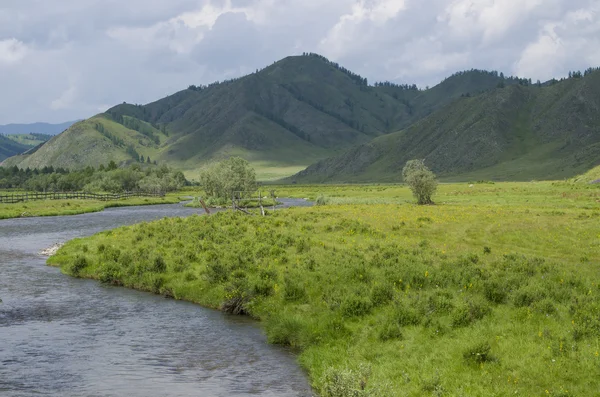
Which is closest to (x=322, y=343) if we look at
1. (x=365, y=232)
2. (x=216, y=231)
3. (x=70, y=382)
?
(x=70, y=382)

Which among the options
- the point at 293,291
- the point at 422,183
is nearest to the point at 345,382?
the point at 293,291

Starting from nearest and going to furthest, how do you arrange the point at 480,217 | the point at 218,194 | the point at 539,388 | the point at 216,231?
the point at 539,388 → the point at 216,231 → the point at 480,217 → the point at 218,194

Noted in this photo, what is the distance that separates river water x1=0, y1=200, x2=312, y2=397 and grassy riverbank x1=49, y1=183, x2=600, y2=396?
1513mm

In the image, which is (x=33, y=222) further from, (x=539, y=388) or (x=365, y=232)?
(x=539, y=388)

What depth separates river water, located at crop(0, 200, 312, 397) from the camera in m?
20.5

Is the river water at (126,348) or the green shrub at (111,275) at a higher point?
the green shrub at (111,275)

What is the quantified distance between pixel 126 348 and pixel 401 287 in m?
13.3

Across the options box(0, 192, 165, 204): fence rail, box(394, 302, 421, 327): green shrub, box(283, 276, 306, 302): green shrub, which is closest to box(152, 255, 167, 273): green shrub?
box(283, 276, 306, 302): green shrub

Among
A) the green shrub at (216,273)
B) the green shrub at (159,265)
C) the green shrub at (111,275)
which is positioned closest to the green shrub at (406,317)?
the green shrub at (216,273)

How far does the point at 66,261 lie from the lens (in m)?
45.8

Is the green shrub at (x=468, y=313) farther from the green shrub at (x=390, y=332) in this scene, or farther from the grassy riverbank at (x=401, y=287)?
the green shrub at (x=390, y=332)

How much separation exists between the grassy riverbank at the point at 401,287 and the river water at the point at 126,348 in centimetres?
151

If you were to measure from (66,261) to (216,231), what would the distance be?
12.3 meters

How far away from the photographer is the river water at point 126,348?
20.5 m
